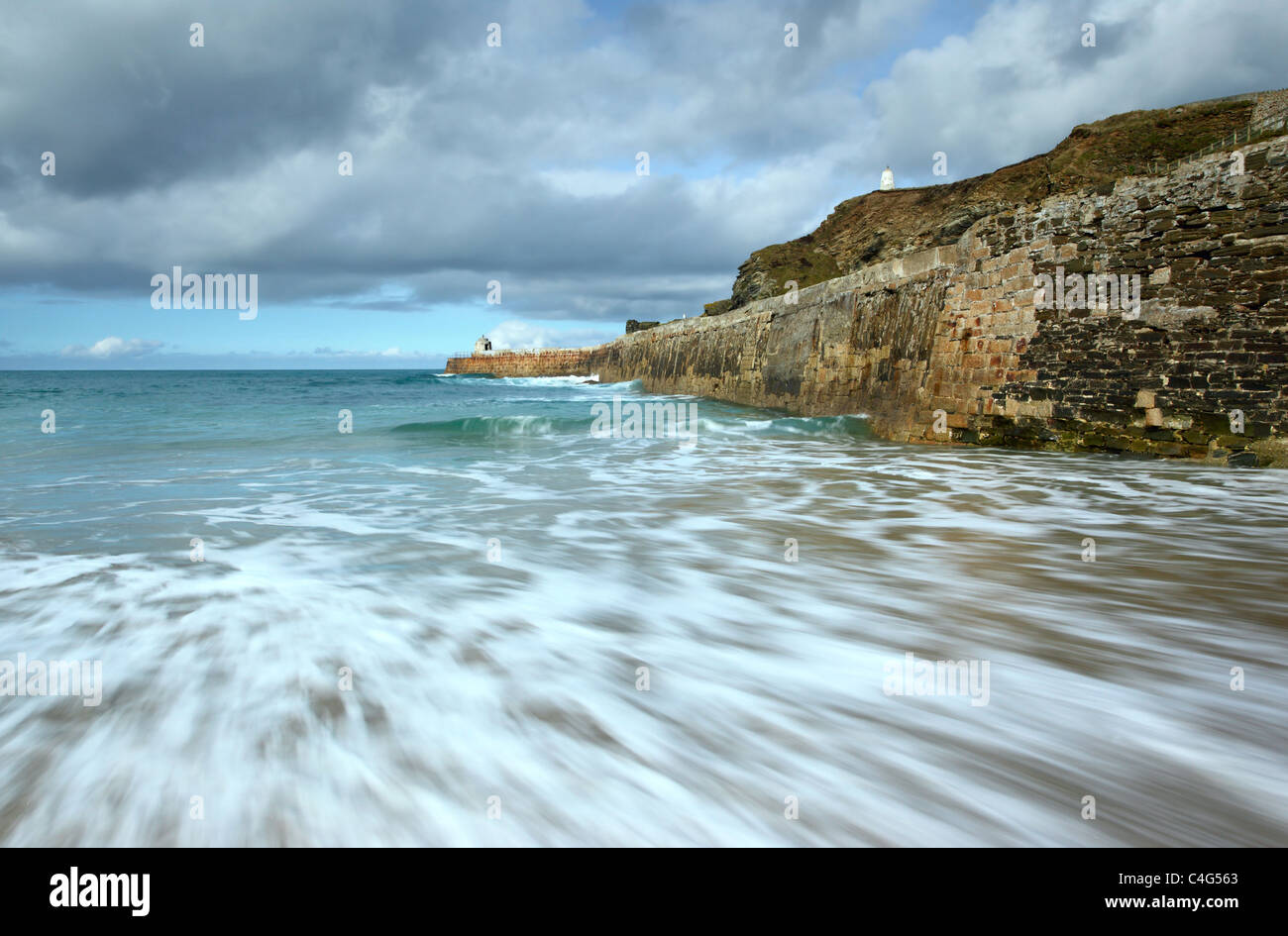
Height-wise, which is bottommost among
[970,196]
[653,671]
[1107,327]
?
[653,671]

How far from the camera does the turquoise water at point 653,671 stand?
173cm

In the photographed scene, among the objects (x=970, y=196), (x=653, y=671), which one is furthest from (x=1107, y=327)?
(x=970, y=196)

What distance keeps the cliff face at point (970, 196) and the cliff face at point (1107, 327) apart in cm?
1667

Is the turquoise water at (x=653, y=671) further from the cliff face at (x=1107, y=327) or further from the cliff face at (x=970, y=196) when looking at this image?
the cliff face at (x=970, y=196)

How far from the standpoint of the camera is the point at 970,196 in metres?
43.0

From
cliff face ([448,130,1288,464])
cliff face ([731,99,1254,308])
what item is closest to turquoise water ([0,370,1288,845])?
cliff face ([448,130,1288,464])

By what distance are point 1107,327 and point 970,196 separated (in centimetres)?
4168

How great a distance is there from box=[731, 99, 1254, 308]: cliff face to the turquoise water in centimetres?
2354

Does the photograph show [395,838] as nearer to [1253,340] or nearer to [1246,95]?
[1253,340]

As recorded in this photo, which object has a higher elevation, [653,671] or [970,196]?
[970,196]

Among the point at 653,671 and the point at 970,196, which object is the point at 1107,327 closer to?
the point at 653,671

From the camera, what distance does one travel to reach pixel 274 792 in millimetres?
1771
